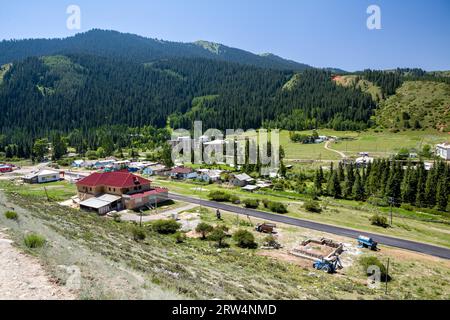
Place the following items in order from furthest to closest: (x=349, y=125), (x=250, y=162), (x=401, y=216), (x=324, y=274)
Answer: (x=349, y=125) → (x=250, y=162) → (x=401, y=216) → (x=324, y=274)

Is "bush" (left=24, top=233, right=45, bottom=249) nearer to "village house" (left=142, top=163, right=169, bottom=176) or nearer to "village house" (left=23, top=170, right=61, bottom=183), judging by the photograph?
"village house" (left=23, top=170, right=61, bottom=183)

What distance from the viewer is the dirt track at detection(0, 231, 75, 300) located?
12.1 m

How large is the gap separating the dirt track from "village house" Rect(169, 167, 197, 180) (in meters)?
69.5

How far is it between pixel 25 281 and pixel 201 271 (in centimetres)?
1155

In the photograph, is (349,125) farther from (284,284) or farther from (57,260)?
(57,260)

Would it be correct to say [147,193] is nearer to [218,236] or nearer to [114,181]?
Answer: [114,181]

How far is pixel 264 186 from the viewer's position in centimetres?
7469

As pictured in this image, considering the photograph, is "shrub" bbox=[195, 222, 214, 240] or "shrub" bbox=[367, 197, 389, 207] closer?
"shrub" bbox=[195, 222, 214, 240]

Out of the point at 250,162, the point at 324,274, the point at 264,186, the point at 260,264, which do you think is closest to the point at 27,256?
the point at 260,264

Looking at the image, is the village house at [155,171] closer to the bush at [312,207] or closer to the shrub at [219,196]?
the shrub at [219,196]

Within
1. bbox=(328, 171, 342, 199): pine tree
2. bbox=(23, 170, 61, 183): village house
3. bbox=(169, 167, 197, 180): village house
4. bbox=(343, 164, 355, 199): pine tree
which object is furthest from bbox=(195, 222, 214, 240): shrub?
bbox=(23, 170, 61, 183): village house

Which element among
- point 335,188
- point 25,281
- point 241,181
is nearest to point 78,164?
point 241,181

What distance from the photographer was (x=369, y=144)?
406 feet

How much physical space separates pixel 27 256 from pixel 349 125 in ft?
523
